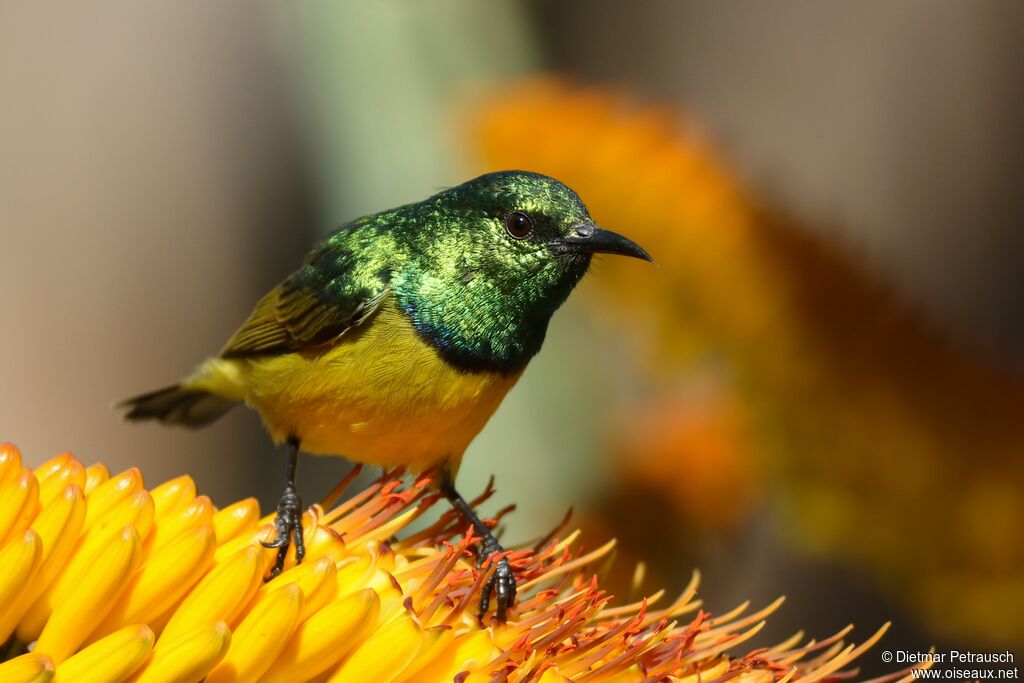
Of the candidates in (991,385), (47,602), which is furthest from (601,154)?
(47,602)

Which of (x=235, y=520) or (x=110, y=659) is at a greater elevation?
(x=235, y=520)

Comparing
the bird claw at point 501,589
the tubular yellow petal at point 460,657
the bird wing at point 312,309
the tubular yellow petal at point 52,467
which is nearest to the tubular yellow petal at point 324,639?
the tubular yellow petal at point 460,657

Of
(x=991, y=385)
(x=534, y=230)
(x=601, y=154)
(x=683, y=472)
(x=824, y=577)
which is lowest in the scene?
(x=824, y=577)

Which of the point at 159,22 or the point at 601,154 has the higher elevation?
the point at 159,22

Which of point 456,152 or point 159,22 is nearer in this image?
point 456,152

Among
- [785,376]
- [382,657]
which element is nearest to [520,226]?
[382,657]

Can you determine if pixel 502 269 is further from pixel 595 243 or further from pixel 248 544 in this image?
pixel 248 544

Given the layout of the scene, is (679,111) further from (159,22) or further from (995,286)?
(159,22)
